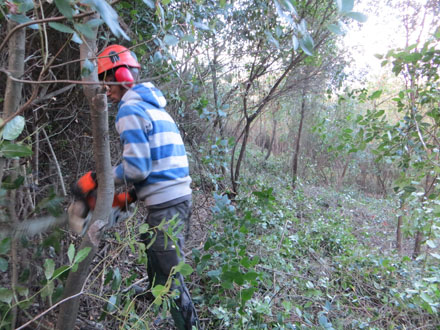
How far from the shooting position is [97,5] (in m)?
0.62

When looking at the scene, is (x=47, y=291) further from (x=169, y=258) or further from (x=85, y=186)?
(x=169, y=258)

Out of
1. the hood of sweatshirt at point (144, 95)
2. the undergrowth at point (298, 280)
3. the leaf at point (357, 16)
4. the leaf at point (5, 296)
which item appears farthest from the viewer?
the undergrowth at point (298, 280)

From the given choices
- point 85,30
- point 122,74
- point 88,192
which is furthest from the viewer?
point 122,74

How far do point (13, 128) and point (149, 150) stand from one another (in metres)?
0.98

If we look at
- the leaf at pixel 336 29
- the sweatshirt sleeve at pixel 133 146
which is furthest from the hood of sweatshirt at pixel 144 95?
the leaf at pixel 336 29

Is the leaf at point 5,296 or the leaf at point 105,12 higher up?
the leaf at point 105,12

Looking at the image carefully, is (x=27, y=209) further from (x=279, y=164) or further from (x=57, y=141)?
(x=279, y=164)

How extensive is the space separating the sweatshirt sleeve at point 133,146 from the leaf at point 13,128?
33.5 inches

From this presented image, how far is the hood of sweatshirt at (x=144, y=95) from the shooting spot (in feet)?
6.67

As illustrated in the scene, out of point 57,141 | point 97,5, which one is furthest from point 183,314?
point 97,5

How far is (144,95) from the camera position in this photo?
2.06 meters

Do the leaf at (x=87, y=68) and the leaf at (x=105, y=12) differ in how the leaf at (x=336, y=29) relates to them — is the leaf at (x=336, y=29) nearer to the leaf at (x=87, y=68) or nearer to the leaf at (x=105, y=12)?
the leaf at (x=105, y=12)

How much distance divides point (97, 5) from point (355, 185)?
44.8ft

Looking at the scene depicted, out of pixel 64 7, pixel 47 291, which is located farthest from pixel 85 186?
pixel 64 7
